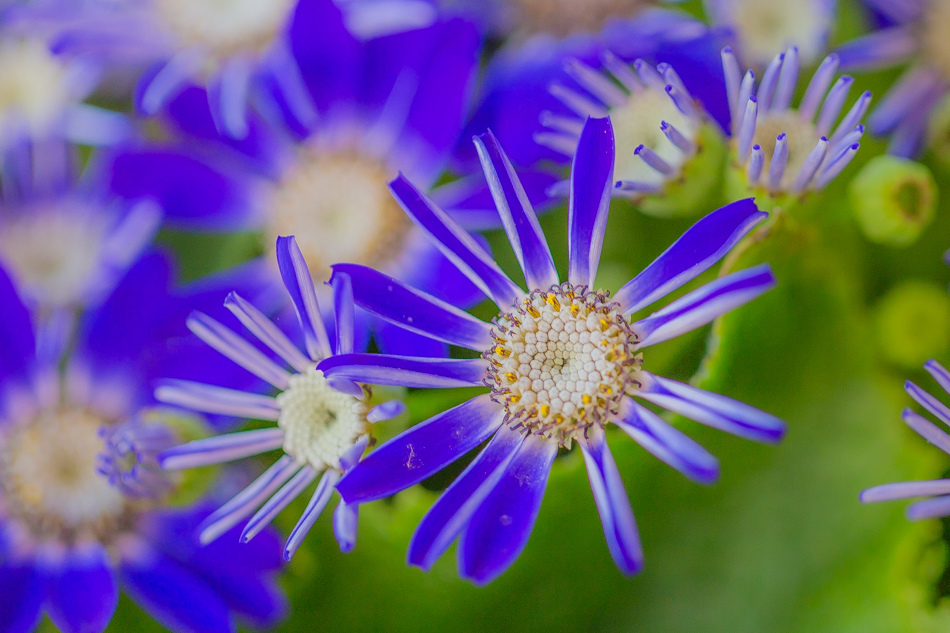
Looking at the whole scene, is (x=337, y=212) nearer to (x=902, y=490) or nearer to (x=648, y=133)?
(x=648, y=133)

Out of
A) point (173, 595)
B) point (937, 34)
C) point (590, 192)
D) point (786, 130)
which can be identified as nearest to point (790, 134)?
point (786, 130)

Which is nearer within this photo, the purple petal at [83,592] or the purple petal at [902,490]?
the purple petal at [902,490]

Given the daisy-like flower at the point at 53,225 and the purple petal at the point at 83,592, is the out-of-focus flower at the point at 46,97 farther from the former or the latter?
the purple petal at the point at 83,592

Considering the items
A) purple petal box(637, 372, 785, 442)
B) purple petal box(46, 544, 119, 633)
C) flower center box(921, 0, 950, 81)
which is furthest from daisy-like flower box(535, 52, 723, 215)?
purple petal box(46, 544, 119, 633)

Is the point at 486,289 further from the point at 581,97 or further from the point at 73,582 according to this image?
the point at 73,582

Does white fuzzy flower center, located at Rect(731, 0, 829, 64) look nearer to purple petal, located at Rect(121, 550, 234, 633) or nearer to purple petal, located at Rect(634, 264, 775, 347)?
purple petal, located at Rect(634, 264, 775, 347)

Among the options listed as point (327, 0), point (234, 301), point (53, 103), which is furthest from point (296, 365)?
point (53, 103)

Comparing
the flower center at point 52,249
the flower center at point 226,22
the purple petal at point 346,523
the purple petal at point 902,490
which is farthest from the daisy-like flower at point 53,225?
the purple petal at point 902,490

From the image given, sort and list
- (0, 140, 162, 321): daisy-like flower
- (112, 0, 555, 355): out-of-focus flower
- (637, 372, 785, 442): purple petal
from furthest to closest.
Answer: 1. (0, 140, 162, 321): daisy-like flower
2. (112, 0, 555, 355): out-of-focus flower
3. (637, 372, 785, 442): purple petal
